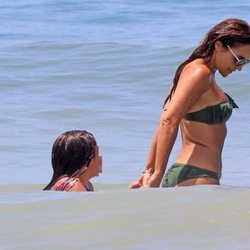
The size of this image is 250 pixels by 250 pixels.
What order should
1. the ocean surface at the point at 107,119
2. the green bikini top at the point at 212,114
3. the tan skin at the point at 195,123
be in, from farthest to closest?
the green bikini top at the point at 212,114, the tan skin at the point at 195,123, the ocean surface at the point at 107,119

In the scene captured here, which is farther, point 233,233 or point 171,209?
point 171,209

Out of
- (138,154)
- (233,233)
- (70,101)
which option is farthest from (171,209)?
(70,101)

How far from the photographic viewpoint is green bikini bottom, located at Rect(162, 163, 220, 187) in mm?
4742

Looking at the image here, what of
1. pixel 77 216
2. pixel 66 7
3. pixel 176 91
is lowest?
pixel 66 7

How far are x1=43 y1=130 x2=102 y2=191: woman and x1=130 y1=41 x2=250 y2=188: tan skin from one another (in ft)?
0.94

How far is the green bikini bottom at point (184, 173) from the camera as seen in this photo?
474 centimetres


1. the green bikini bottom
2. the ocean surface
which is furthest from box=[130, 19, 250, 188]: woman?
the ocean surface

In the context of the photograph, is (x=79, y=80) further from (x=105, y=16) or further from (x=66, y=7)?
(x=66, y=7)

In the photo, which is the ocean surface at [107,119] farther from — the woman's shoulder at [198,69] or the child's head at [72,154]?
the woman's shoulder at [198,69]

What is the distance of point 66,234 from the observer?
13.5 feet

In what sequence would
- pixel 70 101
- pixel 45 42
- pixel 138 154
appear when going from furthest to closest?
pixel 45 42
pixel 70 101
pixel 138 154

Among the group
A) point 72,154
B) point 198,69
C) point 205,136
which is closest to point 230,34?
point 198,69

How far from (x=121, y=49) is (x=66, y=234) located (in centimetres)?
1093

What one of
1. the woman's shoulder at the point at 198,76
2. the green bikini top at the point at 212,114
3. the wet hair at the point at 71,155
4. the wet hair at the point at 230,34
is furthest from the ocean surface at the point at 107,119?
the wet hair at the point at 230,34
